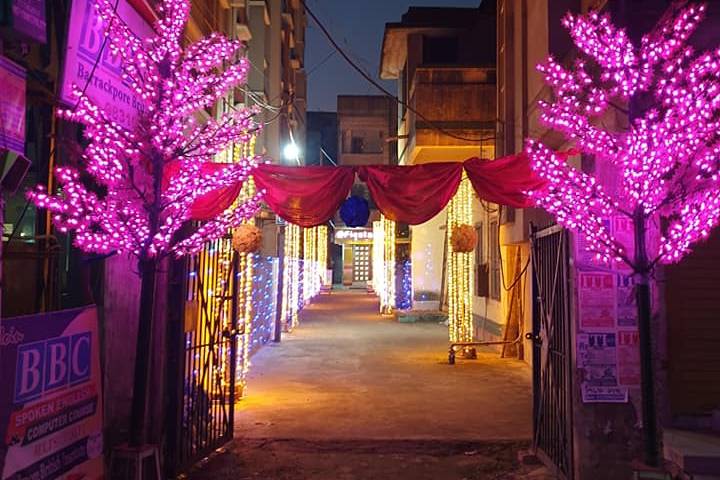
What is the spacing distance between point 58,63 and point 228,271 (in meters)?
3.33

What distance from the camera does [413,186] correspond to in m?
8.59

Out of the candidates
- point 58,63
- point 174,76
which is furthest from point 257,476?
point 58,63

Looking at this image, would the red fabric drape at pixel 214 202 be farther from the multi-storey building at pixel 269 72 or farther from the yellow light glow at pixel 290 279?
the yellow light glow at pixel 290 279

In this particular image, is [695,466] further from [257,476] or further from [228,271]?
[228,271]

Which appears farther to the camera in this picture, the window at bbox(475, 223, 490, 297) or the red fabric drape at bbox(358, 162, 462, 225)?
the window at bbox(475, 223, 490, 297)

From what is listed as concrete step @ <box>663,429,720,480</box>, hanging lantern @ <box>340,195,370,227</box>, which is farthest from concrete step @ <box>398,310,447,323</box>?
concrete step @ <box>663,429,720,480</box>

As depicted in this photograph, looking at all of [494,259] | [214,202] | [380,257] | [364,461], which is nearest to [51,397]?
[364,461]

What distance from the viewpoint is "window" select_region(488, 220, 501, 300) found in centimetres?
A: 1575

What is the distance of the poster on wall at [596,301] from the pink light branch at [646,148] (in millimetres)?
625

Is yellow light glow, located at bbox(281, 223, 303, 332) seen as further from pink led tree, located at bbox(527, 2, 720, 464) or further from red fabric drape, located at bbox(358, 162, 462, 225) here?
pink led tree, located at bbox(527, 2, 720, 464)

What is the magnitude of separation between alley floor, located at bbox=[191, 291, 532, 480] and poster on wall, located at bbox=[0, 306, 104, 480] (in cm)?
159

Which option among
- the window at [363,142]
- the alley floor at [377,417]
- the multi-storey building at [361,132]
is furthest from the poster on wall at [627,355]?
the window at [363,142]

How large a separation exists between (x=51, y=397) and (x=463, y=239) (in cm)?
1041

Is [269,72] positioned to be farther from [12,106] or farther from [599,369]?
[599,369]
